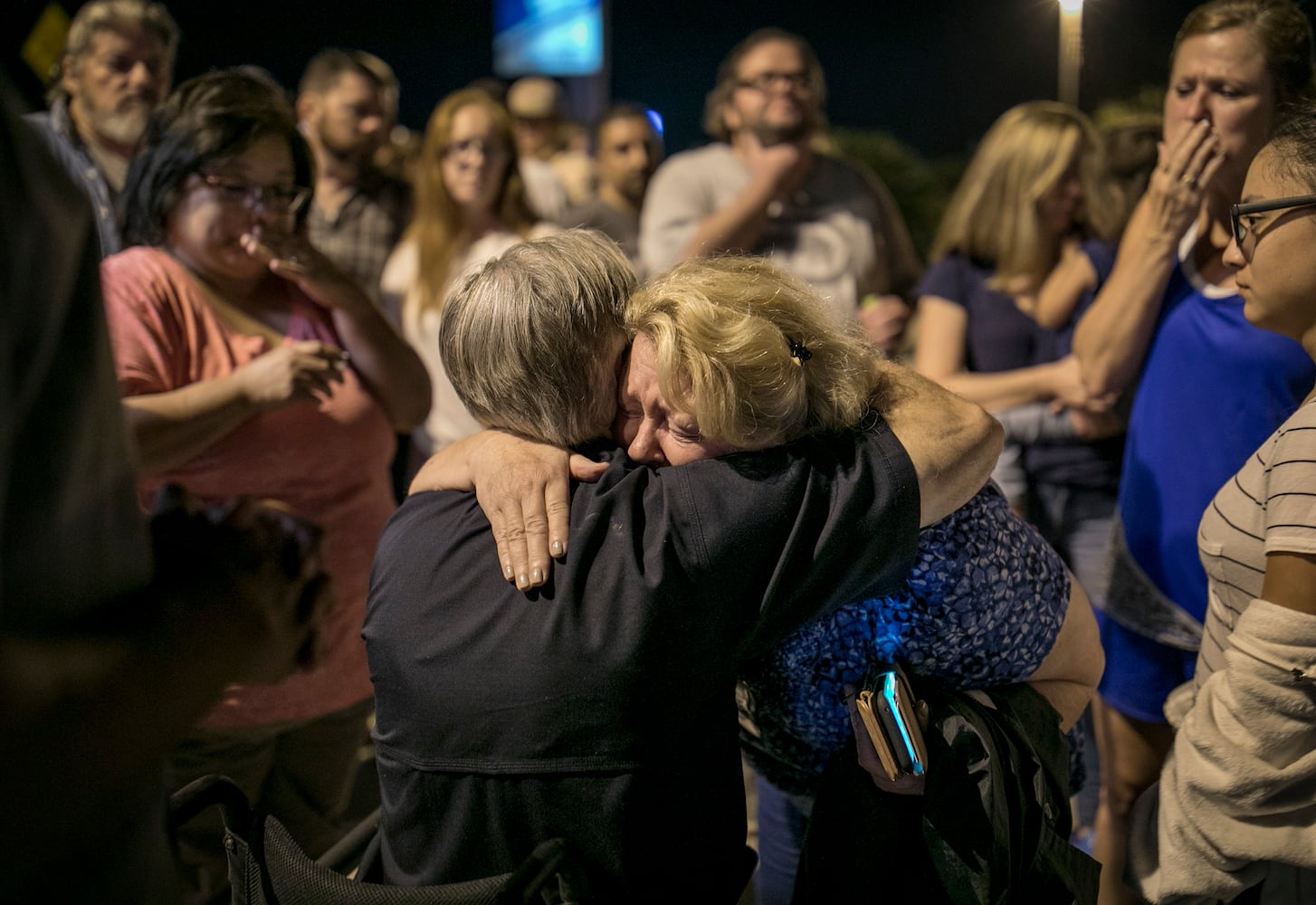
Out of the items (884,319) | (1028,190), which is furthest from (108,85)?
(1028,190)

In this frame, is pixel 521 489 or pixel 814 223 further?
pixel 814 223

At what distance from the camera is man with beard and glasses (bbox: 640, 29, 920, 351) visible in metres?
3.04

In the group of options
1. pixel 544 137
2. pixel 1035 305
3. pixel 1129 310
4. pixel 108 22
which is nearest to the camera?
pixel 1129 310

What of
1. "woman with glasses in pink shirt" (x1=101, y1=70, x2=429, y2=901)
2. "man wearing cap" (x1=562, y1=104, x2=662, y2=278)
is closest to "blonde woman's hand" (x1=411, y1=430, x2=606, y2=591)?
"woman with glasses in pink shirt" (x1=101, y1=70, x2=429, y2=901)

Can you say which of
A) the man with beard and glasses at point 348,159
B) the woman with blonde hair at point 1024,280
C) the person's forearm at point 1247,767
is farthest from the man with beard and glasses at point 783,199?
the person's forearm at point 1247,767

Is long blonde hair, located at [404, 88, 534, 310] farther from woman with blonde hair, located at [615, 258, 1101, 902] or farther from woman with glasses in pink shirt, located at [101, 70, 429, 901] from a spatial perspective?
woman with blonde hair, located at [615, 258, 1101, 902]

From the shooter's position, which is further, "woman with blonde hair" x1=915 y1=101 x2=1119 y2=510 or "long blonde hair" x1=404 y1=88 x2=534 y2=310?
"long blonde hair" x1=404 y1=88 x2=534 y2=310

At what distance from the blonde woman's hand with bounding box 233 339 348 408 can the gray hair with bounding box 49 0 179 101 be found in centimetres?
123

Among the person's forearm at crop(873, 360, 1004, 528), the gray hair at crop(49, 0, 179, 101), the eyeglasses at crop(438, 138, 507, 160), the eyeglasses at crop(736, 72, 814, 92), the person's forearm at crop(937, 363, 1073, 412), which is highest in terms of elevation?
the gray hair at crop(49, 0, 179, 101)

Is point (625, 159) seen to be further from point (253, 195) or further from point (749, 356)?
point (749, 356)

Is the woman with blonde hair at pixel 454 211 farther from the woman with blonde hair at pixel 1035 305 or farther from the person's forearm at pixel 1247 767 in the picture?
the person's forearm at pixel 1247 767

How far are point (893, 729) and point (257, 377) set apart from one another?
4.04 feet

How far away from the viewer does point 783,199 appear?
312cm

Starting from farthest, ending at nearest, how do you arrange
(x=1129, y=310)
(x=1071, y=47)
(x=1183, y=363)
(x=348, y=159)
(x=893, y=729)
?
(x=348, y=159), (x=1071, y=47), (x=1129, y=310), (x=1183, y=363), (x=893, y=729)
